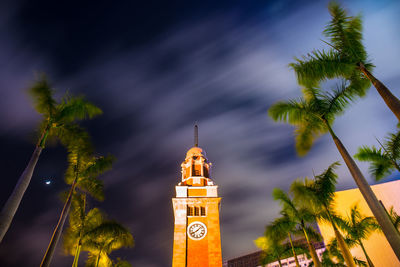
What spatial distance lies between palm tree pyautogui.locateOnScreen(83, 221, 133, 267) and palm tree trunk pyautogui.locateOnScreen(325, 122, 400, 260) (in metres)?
14.4

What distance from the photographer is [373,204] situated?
763 cm

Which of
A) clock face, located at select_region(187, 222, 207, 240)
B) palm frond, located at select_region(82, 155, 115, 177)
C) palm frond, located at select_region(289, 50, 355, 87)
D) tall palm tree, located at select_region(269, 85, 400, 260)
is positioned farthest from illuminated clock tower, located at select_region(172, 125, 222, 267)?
palm frond, located at select_region(289, 50, 355, 87)

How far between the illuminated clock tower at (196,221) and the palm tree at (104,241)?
9.46m

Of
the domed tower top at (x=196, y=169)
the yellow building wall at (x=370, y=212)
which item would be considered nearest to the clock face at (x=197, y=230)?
the domed tower top at (x=196, y=169)

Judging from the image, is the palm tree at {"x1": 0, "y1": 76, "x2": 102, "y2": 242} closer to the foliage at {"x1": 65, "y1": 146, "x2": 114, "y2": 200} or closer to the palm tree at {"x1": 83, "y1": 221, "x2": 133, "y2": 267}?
the foliage at {"x1": 65, "y1": 146, "x2": 114, "y2": 200}

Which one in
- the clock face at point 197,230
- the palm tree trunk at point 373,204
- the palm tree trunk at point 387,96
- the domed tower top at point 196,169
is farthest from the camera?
the domed tower top at point 196,169

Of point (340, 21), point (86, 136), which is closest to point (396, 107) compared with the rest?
point (340, 21)

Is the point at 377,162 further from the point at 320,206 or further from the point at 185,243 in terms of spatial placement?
the point at 185,243

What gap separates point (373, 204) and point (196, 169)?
94.7 ft

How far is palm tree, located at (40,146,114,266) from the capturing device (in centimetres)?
1358

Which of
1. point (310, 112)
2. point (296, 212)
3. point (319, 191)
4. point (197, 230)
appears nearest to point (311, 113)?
point (310, 112)

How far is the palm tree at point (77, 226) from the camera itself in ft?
50.5

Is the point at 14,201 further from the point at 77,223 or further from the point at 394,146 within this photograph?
the point at 394,146

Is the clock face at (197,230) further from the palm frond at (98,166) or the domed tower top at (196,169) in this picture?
the palm frond at (98,166)
